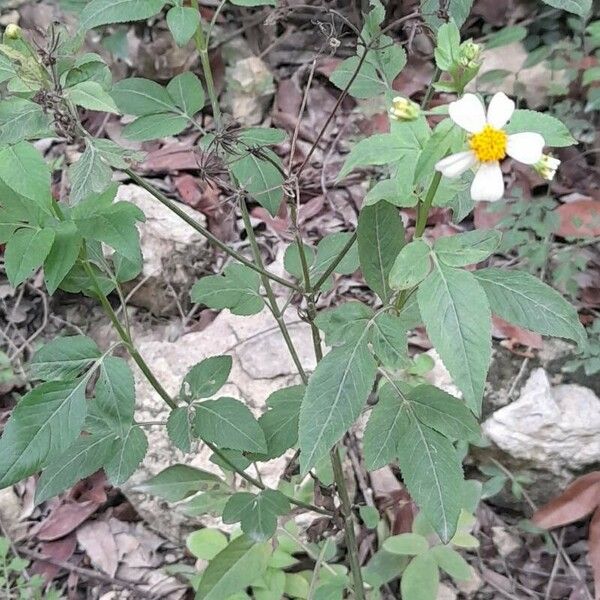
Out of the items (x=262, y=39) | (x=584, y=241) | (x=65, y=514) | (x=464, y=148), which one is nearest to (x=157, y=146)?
(x=262, y=39)

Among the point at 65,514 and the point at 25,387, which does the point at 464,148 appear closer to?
the point at 65,514

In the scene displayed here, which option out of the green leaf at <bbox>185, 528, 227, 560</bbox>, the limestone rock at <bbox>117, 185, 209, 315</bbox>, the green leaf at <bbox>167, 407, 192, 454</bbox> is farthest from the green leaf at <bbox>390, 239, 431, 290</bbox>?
the limestone rock at <bbox>117, 185, 209, 315</bbox>

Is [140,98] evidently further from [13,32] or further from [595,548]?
[595,548]

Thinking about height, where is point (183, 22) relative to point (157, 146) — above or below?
above

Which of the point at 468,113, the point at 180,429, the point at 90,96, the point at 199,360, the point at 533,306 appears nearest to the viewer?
the point at 468,113

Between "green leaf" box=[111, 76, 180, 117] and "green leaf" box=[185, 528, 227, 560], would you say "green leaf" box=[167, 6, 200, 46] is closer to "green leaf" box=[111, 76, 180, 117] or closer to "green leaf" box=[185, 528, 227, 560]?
"green leaf" box=[111, 76, 180, 117]

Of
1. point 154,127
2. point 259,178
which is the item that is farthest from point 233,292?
point 154,127
